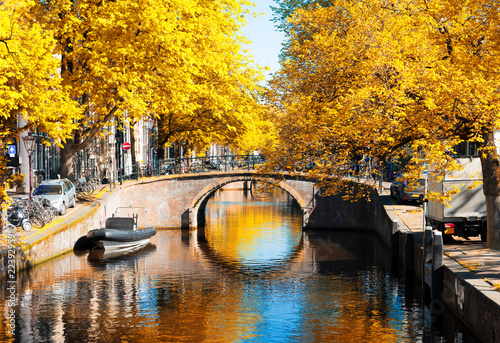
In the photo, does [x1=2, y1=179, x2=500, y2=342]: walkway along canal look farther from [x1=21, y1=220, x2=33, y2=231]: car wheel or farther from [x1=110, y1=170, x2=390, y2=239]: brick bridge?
[x1=21, y1=220, x2=33, y2=231]: car wheel

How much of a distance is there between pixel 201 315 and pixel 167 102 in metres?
12.3

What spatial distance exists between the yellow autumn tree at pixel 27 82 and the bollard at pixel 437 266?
40.6ft

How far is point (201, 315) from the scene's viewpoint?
62.4ft

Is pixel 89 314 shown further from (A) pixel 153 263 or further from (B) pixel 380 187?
(B) pixel 380 187

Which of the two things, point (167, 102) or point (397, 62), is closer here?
point (397, 62)

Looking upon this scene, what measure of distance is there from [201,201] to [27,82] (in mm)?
21214

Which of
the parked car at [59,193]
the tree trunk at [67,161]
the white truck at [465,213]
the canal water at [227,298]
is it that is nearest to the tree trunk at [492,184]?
the canal water at [227,298]

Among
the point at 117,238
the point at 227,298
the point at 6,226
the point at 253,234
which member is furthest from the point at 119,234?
the point at 227,298

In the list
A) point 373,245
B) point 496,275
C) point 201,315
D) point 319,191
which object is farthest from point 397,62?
point 319,191

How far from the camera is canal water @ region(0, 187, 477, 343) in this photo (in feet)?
55.4

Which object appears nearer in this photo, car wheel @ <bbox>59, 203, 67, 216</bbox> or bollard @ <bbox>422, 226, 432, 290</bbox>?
bollard @ <bbox>422, 226, 432, 290</bbox>

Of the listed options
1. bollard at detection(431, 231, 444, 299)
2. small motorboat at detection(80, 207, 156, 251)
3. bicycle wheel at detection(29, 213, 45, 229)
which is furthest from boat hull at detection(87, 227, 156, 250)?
bollard at detection(431, 231, 444, 299)

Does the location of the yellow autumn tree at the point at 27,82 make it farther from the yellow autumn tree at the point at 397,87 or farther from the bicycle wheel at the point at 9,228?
the yellow autumn tree at the point at 397,87

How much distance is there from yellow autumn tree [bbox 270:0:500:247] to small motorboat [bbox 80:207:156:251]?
10.2 m
